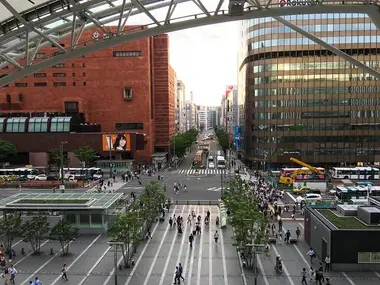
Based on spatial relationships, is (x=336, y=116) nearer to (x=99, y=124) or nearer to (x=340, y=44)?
(x=340, y=44)

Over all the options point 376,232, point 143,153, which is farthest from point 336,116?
point 376,232

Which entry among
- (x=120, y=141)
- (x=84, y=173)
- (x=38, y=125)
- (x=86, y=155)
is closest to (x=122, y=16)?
(x=84, y=173)

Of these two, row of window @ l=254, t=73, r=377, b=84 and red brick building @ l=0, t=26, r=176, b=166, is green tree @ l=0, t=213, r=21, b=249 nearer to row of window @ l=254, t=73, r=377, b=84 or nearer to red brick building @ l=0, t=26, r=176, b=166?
red brick building @ l=0, t=26, r=176, b=166

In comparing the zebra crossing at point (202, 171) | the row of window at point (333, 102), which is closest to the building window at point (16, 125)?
the zebra crossing at point (202, 171)

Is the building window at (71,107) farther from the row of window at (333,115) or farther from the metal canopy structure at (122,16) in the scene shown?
the metal canopy structure at (122,16)

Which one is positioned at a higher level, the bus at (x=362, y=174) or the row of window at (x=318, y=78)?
the row of window at (x=318, y=78)

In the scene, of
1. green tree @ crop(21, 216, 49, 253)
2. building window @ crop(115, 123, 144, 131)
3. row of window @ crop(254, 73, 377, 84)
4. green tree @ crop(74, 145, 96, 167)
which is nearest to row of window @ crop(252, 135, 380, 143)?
row of window @ crop(254, 73, 377, 84)

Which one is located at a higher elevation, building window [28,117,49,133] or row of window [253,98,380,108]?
row of window [253,98,380,108]
